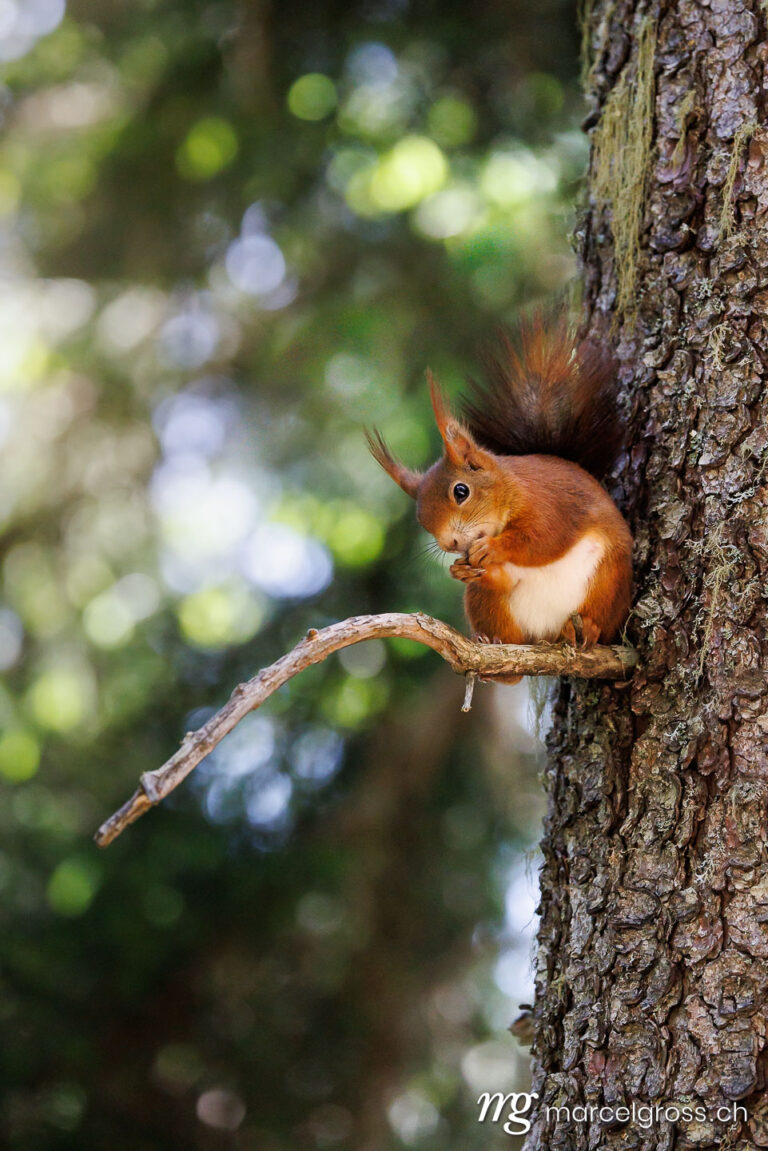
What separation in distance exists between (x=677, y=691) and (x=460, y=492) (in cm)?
47

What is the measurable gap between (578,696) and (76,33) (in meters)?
2.82

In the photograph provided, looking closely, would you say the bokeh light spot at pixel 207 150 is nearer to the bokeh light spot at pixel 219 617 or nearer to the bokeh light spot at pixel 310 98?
the bokeh light spot at pixel 310 98

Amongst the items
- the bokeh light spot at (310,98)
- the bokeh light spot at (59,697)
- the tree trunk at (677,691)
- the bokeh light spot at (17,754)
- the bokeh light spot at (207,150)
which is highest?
the bokeh light spot at (207,150)

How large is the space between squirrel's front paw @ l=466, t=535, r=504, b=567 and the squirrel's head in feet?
0.11

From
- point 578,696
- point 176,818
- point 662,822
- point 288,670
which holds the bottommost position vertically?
point 662,822

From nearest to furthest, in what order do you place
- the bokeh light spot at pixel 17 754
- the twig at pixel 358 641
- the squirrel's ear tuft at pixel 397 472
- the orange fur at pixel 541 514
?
the twig at pixel 358 641, the orange fur at pixel 541 514, the squirrel's ear tuft at pixel 397 472, the bokeh light spot at pixel 17 754

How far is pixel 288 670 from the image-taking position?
3.92 ft

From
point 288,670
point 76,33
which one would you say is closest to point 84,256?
point 76,33

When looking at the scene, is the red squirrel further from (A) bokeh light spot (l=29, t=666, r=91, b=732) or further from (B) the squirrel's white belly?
(A) bokeh light spot (l=29, t=666, r=91, b=732)

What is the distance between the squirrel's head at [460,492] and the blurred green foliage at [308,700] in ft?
2.58

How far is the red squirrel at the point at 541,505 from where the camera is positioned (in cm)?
166

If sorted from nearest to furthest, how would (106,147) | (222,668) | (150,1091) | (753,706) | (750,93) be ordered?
(753,706)
(750,93)
(150,1091)
(222,668)
(106,147)

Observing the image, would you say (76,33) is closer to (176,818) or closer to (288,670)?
(176,818)

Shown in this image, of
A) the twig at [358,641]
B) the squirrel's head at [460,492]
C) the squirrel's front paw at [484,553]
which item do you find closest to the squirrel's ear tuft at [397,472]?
the squirrel's head at [460,492]
